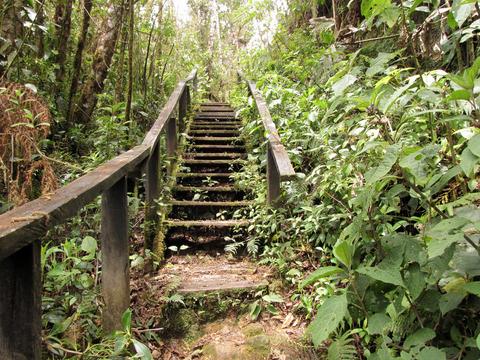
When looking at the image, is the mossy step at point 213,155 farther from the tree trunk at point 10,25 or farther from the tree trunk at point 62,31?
the tree trunk at point 10,25

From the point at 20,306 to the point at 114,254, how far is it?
40.3 inches

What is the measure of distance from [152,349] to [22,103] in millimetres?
2001

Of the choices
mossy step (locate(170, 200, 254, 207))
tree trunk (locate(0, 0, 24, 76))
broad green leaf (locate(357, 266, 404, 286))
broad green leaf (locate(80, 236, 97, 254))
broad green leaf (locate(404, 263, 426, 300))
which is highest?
tree trunk (locate(0, 0, 24, 76))

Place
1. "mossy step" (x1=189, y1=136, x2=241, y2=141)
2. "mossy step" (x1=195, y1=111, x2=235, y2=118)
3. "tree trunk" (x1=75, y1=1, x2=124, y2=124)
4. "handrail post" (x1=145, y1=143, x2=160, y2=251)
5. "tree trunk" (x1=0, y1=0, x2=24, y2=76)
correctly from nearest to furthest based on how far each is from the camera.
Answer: "tree trunk" (x1=0, y1=0, x2=24, y2=76)
"handrail post" (x1=145, y1=143, x2=160, y2=251)
"tree trunk" (x1=75, y1=1, x2=124, y2=124)
"mossy step" (x1=189, y1=136, x2=241, y2=141)
"mossy step" (x1=195, y1=111, x2=235, y2=118)

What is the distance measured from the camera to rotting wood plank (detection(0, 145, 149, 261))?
1.13m

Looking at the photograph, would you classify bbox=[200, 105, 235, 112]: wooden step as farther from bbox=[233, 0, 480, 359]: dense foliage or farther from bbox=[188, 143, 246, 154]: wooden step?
bbox=[233, 0, 480, 359]: dense foliage

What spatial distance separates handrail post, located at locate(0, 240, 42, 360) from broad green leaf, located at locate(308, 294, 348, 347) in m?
1.01

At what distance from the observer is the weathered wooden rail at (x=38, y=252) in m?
1.22

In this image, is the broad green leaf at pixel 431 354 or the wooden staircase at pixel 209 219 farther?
the wooden staircase at pixel 209 219

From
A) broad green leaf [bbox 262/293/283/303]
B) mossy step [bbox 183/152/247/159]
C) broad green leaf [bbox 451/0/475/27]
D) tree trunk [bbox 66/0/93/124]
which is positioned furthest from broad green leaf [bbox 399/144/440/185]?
tree trunk [bbox 66/0/93/124]

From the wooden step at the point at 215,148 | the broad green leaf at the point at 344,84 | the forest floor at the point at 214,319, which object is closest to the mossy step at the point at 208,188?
the wooden step at the point at 215,148

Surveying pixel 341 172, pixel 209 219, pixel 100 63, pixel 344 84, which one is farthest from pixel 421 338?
pixel 100 63

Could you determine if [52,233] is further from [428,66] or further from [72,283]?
[428,66]

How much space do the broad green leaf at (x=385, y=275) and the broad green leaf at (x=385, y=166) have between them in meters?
0.34
